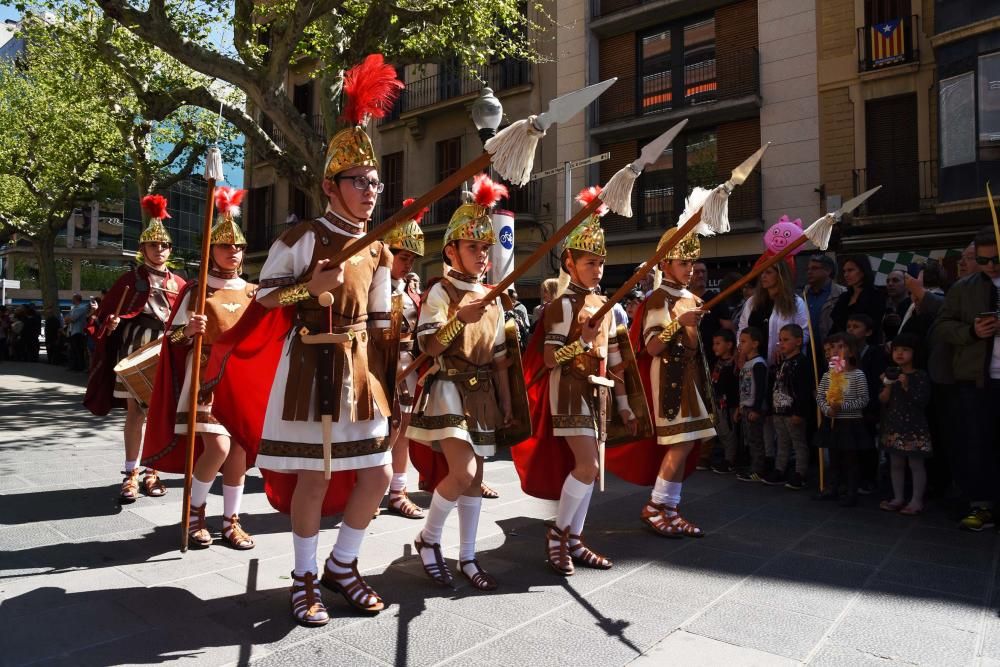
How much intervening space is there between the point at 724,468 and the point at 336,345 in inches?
201

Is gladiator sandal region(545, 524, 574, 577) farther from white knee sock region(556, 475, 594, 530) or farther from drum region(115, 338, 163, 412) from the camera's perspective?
drum region(115, 338, 163, 412)

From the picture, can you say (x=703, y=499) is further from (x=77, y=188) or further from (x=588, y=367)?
(x=77, y=188)

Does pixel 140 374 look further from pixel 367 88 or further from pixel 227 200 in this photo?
pixel 367 88

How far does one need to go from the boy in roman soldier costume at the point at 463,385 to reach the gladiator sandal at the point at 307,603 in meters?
0.68

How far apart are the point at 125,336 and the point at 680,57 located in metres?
16.0

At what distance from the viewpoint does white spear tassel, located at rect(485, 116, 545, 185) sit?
290 centimetres

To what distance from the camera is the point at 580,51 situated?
1903cm

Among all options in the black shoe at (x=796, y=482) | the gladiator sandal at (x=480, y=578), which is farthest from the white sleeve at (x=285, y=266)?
the black shoe at (x=796, y=482)

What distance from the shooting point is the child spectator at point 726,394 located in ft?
23.5

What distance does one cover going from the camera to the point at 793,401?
631 centimetres

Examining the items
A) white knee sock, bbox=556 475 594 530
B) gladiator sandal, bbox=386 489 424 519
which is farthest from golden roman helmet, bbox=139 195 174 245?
white knee sock, bbox=556 475 594 530

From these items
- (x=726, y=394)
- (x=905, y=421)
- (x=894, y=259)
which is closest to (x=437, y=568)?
(x=905, y=421)

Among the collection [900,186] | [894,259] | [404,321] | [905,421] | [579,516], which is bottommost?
[579,516]

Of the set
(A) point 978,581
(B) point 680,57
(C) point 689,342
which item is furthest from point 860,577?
(B) point 680,57
